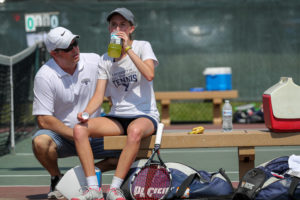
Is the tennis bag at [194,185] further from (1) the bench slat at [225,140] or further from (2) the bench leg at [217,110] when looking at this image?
(2) the bench leg at [217,110]

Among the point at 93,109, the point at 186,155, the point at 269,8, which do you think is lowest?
the point at 186,155

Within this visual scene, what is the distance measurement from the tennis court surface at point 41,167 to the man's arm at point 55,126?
2.01ft

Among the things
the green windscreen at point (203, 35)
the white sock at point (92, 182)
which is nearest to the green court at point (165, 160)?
the white sock at point (92, 182)

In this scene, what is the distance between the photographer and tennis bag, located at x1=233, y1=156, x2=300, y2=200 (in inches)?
179

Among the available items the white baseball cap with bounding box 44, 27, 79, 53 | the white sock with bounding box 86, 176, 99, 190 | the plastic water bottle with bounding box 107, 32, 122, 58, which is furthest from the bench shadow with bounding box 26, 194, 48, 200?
the plastic water bottle with bounding box 107, 32, 122, 58

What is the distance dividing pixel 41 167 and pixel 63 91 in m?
2.37

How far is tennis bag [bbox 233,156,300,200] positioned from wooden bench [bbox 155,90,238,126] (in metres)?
6.76

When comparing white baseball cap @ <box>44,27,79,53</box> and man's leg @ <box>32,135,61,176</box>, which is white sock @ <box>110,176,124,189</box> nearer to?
man's leg @ <box>32,135,61,176</box>

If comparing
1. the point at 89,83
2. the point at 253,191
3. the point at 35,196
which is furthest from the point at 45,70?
the point at 253,191

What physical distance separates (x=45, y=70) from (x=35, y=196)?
1.10 meters

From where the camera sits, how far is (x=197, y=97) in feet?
38.6

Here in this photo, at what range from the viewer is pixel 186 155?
27.3 feet

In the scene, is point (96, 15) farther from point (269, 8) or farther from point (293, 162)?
point (293, 162)

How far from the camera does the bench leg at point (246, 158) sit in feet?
17.1
